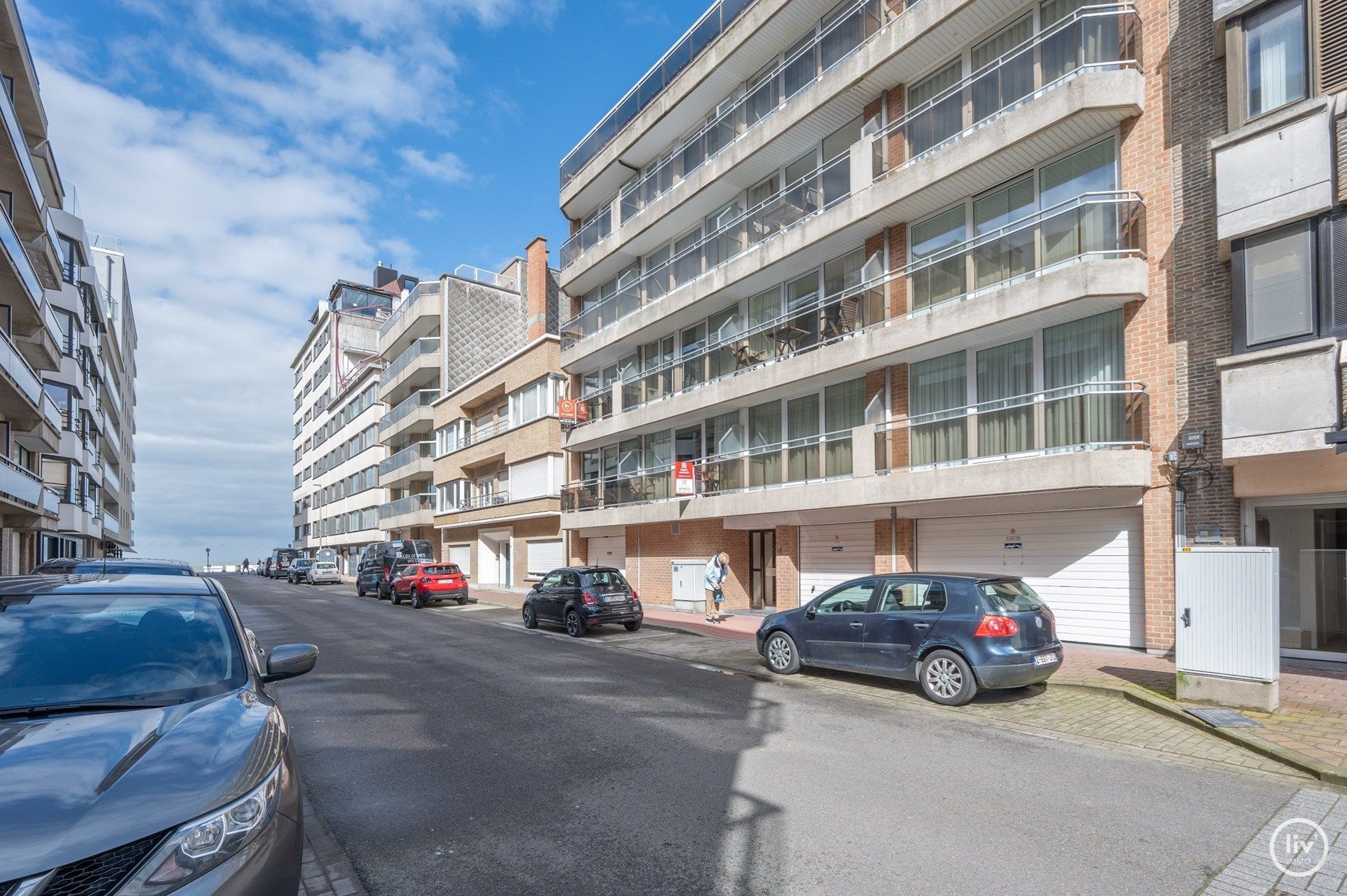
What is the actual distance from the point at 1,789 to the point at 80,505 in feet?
140

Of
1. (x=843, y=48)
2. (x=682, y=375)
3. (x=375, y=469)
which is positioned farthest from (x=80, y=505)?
(x=843, y=48)

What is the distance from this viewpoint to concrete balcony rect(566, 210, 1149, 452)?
12031mm

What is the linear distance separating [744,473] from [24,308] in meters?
21.7

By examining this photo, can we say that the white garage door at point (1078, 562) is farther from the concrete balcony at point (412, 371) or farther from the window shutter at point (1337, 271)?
the concrete balcony at point (412, 371)

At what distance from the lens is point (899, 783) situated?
591 cm

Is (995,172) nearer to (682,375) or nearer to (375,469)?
(682,375)

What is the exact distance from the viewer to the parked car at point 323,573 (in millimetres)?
47188

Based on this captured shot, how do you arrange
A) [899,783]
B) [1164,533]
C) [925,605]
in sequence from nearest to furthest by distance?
[899,783] < [925,605] < [1164,533]

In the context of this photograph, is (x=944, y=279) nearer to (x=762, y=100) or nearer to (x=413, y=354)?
(x=762, y=100)

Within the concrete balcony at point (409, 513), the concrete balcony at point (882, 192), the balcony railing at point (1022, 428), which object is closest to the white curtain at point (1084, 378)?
the balcony railing at point (1022, 428)

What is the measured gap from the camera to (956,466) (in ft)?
45.4

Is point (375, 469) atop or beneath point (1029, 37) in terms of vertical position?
beneath

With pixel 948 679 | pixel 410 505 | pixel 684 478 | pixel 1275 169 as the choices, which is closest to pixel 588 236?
pixel 684 478

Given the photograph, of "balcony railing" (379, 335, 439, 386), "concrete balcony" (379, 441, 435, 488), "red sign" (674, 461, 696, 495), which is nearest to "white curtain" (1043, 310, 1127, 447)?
"red sign" (674, 461, 696, 495)
